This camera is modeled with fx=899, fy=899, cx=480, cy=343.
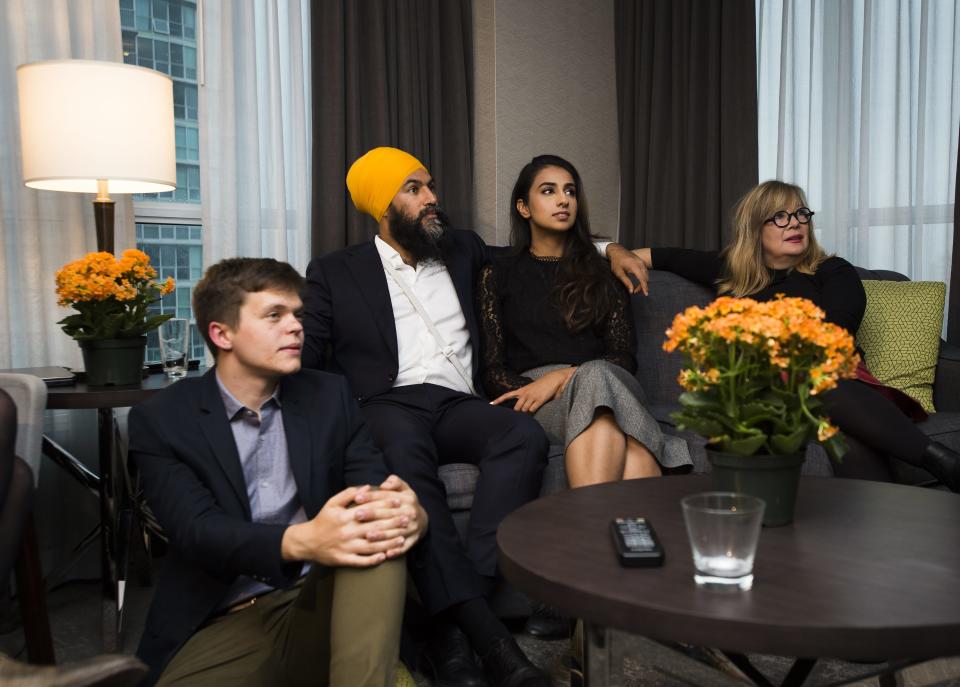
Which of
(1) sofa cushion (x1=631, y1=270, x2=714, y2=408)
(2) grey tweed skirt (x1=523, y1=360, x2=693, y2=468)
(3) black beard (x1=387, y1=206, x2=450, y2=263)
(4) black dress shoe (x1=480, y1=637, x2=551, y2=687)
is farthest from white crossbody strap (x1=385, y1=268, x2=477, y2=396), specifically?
(4) black dress shoe (x1=480, y1=637, x2=551, y2=687)

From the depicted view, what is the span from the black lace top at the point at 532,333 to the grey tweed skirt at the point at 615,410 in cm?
44

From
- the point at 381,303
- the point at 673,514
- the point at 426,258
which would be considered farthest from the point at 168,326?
the point at 673,514

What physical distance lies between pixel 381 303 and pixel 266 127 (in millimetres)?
1008

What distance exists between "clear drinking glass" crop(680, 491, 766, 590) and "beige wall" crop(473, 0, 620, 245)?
8.99 ft

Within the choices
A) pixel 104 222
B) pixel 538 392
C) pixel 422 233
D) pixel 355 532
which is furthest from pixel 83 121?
pixel 355 532

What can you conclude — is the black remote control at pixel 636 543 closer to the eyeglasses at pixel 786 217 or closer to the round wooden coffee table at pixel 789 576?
the round wooden coffee table at pixel 789 576

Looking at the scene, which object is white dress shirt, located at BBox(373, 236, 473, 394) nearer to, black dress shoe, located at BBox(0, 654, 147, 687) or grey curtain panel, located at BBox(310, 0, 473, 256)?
grey curtain panel, located at BBox(310, 0, 473, 256)

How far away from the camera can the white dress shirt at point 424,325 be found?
2754 millimetres

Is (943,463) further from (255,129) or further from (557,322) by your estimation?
(255,129)

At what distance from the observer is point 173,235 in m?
3.22

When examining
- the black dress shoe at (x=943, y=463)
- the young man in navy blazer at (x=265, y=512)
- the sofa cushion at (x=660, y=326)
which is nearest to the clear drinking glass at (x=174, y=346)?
the young man in navy blazer at (x=265, y=512)

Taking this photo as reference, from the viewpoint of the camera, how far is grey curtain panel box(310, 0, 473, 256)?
134 inches

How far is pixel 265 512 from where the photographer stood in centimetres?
171

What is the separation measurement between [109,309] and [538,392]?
121 centimetres
